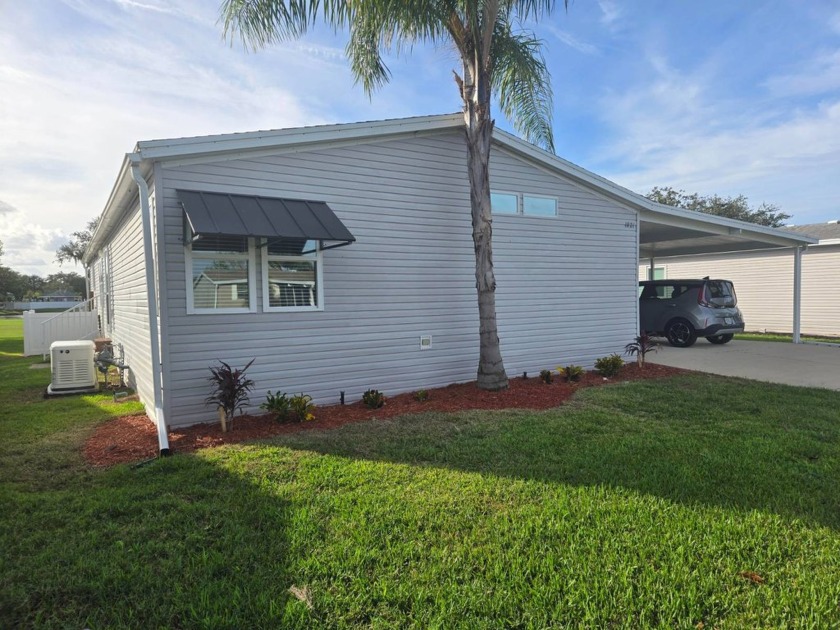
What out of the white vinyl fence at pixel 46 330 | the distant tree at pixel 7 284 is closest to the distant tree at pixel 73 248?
the distant tree at pixel 7 284

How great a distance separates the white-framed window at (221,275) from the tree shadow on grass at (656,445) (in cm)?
183

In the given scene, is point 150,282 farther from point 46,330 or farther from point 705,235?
point 705,235

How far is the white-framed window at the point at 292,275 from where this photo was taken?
19.2 ft

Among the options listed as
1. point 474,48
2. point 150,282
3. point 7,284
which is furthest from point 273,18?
point 7,284

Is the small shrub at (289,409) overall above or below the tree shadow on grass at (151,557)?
above

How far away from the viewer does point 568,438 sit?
4.75 metres

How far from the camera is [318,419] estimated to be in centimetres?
566

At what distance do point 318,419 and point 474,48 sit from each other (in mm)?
5551

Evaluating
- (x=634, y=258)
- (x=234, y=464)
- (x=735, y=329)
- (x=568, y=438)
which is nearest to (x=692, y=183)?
(x=735, y=329)

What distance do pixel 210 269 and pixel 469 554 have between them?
4437mm

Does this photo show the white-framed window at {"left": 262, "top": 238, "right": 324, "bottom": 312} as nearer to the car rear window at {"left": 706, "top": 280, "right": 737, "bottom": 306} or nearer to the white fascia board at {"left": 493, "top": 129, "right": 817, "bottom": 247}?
the white fascia board at {"left": 493, "top": 129, "right": 817, "bottom": 247}

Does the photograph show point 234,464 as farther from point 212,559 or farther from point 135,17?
point 135,17

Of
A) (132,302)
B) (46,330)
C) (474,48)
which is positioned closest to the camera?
(474,48)

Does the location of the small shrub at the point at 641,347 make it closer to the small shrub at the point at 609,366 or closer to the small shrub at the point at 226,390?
the small shrub at the point at 609,366
